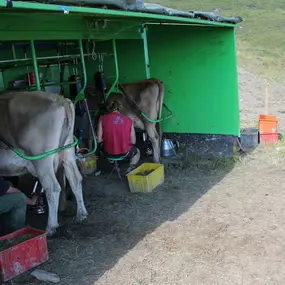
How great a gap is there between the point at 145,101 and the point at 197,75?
1301 millimetres

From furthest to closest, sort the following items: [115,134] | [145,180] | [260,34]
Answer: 1. [260,34]
2. [115,134]
3. [145,180]

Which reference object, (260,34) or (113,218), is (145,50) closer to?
(113,218)

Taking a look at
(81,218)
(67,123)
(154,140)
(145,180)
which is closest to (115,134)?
(145,180)

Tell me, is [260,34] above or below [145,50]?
below

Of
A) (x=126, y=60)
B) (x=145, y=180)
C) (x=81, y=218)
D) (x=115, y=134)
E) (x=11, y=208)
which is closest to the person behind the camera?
(x=11, y=208)

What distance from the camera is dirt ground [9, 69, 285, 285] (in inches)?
171

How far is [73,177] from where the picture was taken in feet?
19.2

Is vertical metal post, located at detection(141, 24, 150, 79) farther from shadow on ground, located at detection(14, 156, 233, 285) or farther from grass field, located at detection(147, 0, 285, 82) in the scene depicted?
grass field, located at detection(147, 0, 285, 82)

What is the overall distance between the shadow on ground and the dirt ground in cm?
1

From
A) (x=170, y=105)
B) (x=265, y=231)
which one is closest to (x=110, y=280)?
(x=265, y=231)

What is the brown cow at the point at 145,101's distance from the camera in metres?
8.41

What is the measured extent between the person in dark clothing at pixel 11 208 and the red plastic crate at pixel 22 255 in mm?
314

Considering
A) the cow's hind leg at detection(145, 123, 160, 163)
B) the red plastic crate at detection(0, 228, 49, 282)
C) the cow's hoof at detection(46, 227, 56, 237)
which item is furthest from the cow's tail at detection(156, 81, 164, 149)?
the red plastic crate at detection(0, 228, 49, 282)

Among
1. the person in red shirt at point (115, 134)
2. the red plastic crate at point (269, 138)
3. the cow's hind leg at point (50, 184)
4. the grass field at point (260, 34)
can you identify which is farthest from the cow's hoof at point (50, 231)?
the grass field at point (260, 34)
